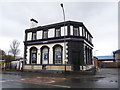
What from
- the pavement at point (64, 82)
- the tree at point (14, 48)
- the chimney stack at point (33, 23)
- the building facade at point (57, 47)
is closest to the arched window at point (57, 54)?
the building facade at point (57, 47)

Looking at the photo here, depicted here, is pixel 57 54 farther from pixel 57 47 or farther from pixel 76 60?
pixel 76 60

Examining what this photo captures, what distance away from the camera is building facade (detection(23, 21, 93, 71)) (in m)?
20.6

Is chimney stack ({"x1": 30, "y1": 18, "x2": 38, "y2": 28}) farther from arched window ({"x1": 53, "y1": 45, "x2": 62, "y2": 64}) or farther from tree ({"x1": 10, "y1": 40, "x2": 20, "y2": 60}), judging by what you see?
tree ({"x1": 10, "y1": 40, "x2": 20, "y2": 60})

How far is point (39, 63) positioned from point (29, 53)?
3.05 metres

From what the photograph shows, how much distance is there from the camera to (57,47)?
2209 centimetres

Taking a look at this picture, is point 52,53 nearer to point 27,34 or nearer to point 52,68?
point 52,68

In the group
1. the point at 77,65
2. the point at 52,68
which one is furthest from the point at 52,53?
the point at 77,65

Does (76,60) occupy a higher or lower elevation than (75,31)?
lower

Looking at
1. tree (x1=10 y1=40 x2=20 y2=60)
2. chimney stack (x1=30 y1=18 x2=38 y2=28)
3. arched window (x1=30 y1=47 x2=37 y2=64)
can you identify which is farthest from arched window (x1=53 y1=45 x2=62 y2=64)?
tree (x1=10 y1=40 x2=20 y2=60)

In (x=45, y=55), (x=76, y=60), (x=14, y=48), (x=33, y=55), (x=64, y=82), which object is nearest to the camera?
(x=64, y=82)

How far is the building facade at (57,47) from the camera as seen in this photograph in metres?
20.6

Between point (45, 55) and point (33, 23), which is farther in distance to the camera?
point (33, 23)

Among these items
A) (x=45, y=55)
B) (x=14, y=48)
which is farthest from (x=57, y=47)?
(x=14, y=48)

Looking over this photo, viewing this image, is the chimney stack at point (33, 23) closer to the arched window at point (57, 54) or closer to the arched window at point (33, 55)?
the arched window at point (33, 55)
